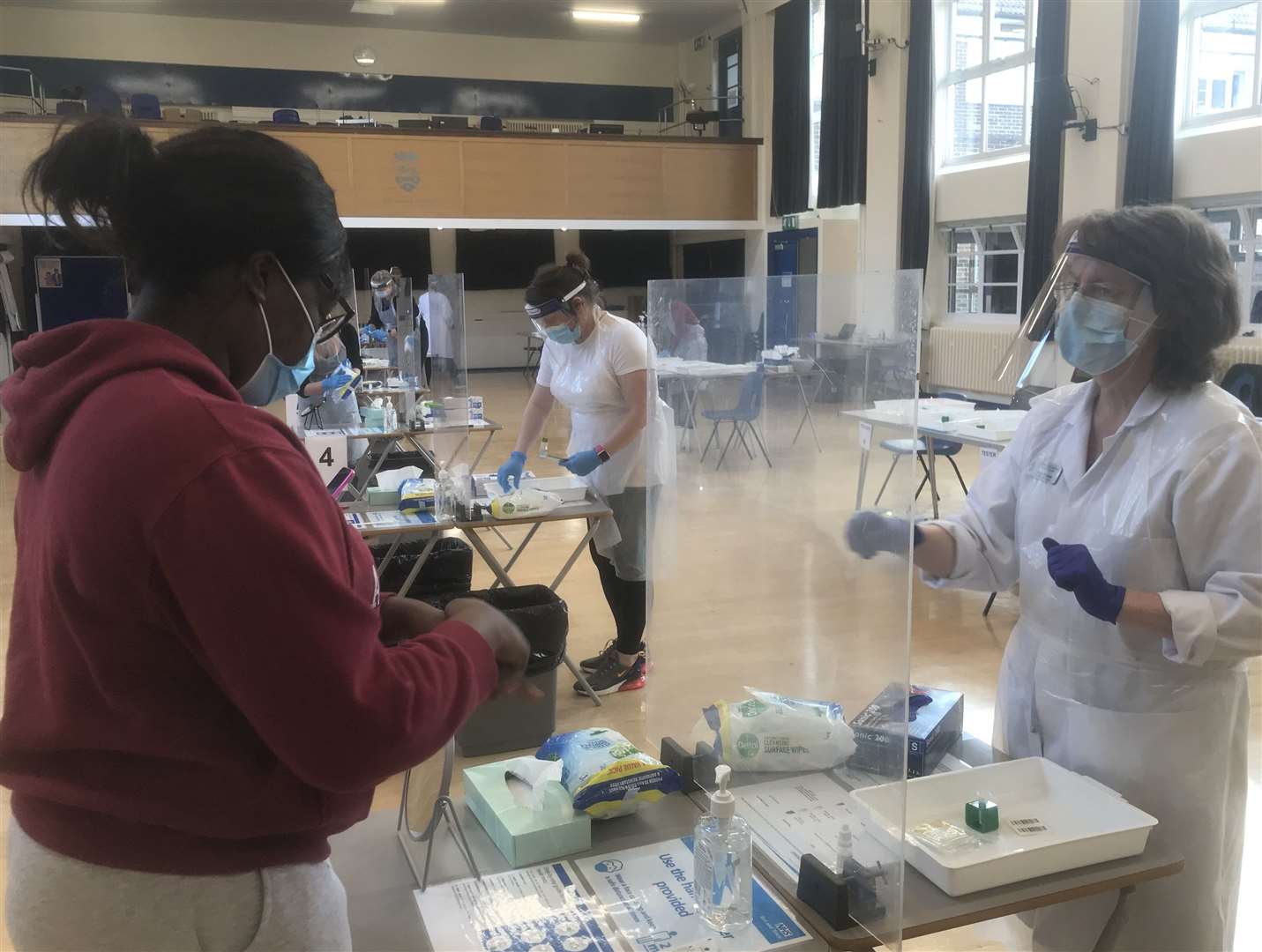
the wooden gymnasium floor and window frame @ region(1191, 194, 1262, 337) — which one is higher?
window frame @ region(1191, 194, 1262, 337)

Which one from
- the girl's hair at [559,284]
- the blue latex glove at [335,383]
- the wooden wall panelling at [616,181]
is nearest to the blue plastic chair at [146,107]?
the wooden wall panelling at [616,181]

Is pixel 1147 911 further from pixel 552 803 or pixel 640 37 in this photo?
pixel 640 37

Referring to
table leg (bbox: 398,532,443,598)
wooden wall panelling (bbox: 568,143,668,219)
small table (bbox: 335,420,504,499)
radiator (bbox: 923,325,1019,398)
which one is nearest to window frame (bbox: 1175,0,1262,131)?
radiator (bbox: 923,325,1019,398)

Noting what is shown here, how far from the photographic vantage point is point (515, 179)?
38.2 ft

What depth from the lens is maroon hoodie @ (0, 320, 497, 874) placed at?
0.73 metres

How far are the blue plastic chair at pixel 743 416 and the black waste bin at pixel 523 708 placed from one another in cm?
147

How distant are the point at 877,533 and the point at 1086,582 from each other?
18.6 inches

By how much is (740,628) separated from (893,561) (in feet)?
1.31

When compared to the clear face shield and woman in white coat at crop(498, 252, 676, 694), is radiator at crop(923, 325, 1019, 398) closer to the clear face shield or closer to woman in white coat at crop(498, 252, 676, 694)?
woman in white coat at crop(498, 252, 676, 694)

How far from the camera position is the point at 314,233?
2.96 feet

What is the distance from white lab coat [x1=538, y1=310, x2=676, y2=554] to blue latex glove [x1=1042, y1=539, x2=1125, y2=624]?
169 cm

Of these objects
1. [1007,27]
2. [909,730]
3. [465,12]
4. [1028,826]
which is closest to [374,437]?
[909,730]

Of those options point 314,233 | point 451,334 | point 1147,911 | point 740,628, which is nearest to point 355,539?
point 314,233

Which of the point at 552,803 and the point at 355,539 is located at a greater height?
the point at 355,539
